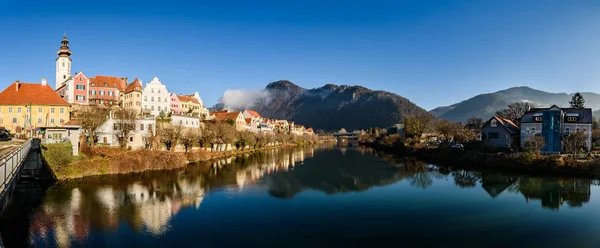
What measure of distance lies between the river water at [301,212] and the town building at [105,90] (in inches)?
994

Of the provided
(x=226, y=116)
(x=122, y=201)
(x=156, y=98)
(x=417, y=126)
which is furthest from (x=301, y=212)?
(x=417, y=126)

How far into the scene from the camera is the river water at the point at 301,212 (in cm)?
1449

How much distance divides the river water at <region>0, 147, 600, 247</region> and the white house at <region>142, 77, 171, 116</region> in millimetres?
21918

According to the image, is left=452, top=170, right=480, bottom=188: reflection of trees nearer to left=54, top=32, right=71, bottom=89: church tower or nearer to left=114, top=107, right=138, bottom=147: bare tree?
left=114, top=107, right=138, bottom=147: bare tree

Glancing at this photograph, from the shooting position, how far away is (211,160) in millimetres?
45062

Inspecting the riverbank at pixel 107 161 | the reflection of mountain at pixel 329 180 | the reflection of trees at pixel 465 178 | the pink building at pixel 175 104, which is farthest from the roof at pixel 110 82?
the reflection of trees at pixel 465 178

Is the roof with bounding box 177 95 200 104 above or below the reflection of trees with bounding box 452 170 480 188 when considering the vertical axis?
above

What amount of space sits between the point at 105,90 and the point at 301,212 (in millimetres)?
44401

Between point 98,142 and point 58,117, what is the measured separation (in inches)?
235

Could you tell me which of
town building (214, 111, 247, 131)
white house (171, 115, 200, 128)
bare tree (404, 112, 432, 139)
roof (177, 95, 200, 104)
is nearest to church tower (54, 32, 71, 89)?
roof (177, 95, 200, 104)

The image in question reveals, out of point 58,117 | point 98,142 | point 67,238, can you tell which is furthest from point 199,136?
point 67,238

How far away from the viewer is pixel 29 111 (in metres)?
37.0

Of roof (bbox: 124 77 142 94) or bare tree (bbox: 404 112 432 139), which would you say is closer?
roof (bbox: 124 77 142 94)

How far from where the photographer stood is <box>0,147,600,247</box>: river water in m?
14.5
